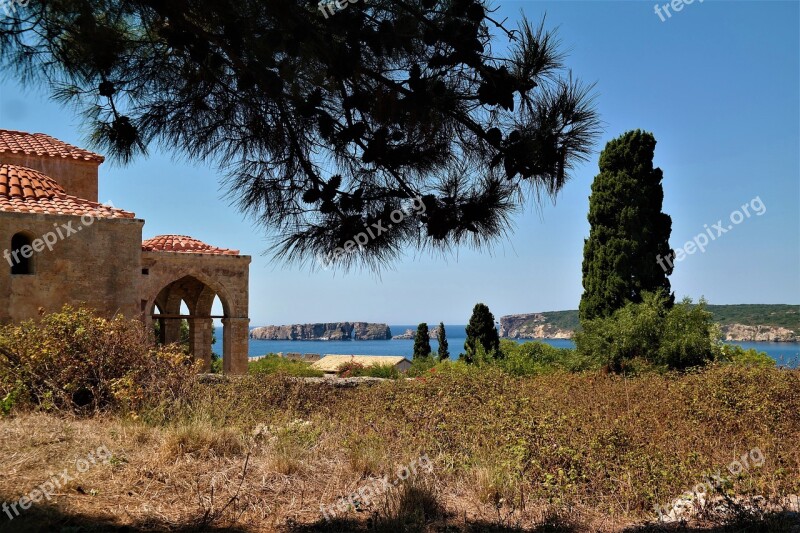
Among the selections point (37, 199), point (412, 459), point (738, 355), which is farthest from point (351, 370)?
point (412, 459)

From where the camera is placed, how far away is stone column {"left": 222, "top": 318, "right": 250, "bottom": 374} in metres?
15.6

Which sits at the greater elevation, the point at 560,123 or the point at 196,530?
the point at 560,123

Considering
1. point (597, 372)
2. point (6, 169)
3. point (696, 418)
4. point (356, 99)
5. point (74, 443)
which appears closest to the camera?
point (356, 99)

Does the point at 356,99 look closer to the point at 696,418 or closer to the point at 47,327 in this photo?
the point at 696,418

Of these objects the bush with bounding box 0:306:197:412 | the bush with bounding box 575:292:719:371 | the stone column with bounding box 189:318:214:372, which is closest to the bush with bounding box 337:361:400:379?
the stone column with bounding box 189:318:214:372

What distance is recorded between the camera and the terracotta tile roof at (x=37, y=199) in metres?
11.8

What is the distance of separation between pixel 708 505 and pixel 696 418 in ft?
9.85

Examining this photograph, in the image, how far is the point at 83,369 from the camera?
27.2 ft

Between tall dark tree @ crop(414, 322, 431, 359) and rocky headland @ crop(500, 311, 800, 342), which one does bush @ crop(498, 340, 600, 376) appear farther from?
rocky headland @ crop(500, 311, 800, 342)

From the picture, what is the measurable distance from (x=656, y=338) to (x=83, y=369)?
11843 millimetres

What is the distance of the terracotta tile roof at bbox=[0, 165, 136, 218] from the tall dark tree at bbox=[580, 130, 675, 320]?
38.6 ft

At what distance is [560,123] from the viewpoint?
4.59m

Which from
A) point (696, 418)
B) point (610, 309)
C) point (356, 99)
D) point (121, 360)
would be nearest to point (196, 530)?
point (356, 99)

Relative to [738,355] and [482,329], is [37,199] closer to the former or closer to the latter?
[482,329]
